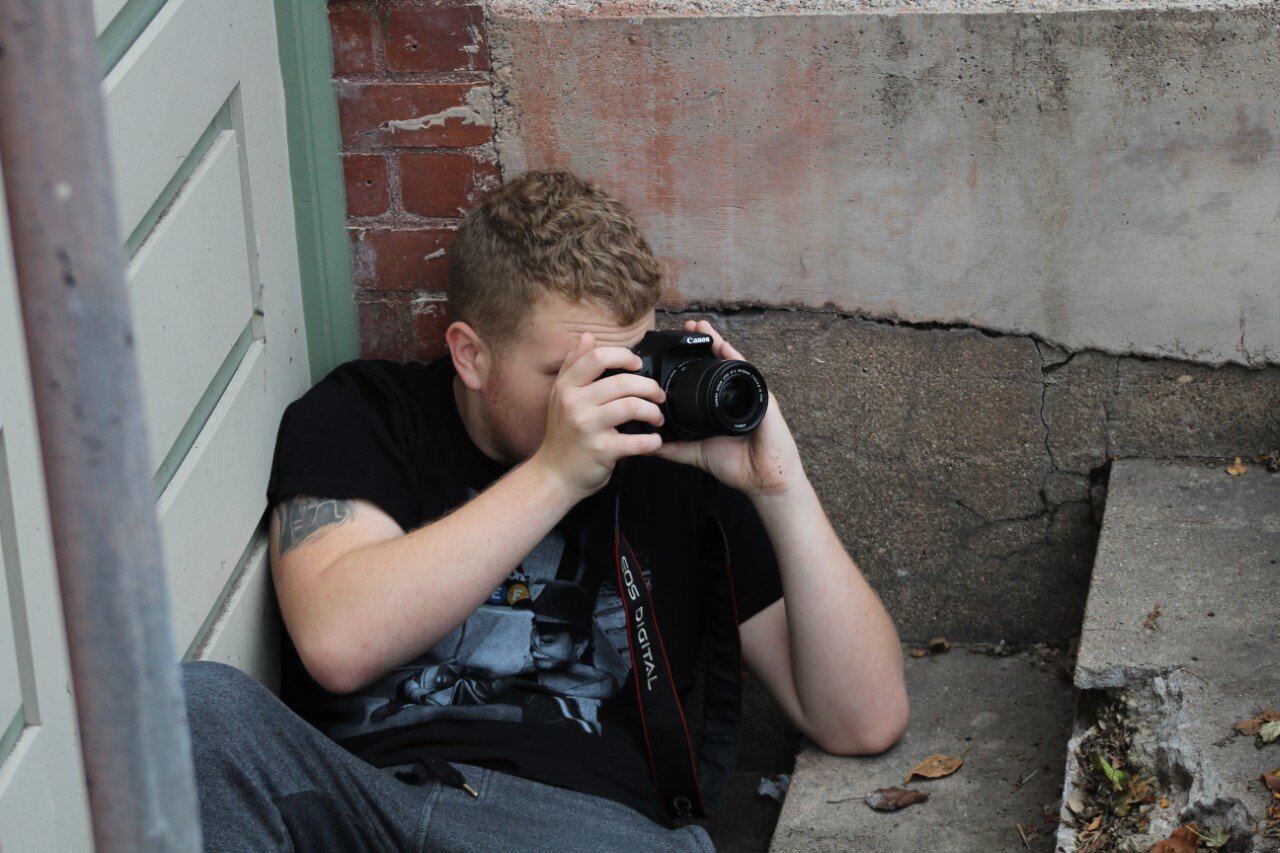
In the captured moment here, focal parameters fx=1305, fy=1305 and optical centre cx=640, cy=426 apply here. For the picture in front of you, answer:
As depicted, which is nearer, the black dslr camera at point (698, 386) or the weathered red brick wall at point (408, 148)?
the black dslr camera at point (698, 386)

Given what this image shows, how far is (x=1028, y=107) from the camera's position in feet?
6.71

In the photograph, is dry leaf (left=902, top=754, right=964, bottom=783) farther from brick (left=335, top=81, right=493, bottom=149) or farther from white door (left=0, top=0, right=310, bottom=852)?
brick (left=335, top=81, right=493, bottom=149)

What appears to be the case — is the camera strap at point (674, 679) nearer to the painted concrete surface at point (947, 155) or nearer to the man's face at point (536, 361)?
the man's face at point (536, 361)

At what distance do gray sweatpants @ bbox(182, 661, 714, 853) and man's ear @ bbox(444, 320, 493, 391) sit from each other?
0.55 metres

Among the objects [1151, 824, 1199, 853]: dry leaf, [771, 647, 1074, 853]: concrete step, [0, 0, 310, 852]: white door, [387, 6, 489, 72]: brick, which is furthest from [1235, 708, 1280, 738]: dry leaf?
[387, 6, 489, 72]: brick

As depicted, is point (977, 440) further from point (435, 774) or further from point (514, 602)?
point (435, 774)

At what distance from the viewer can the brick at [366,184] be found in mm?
2180

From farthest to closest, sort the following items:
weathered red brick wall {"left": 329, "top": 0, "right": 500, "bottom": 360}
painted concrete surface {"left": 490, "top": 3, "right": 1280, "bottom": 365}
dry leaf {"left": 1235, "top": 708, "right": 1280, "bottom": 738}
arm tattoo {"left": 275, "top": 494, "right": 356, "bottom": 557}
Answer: weathered red brick wall {"left": 329, "top": 0, "right": 500, "bottom": 360} < painted concrete surface {"left": 490, "top": 3, "right": 1280, "bottom": 365} < arm tattoo {"left": 275, "top": 494, "right": 356, "bottom": 557} < dry leaf {"left": 1235, "top": 708, "right": 1280, "bottom": 738}

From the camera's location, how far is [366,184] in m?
2.19

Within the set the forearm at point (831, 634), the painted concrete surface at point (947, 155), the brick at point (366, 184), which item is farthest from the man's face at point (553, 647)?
the brick at point (366, 184)

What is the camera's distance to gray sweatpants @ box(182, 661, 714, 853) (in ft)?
4.76

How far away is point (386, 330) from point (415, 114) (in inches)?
14.7

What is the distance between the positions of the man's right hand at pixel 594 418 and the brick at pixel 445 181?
593mm

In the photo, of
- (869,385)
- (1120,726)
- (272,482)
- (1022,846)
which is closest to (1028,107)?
(869,385)
